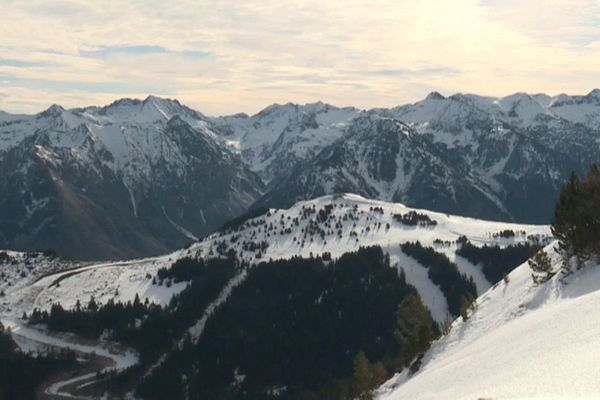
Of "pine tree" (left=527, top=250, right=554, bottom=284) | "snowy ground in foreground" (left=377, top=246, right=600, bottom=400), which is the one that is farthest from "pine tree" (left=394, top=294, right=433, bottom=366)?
"pine tree" (left=527, top=250, right=554, bottom=284)

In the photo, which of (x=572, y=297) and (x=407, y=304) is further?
(x=407, y=304)

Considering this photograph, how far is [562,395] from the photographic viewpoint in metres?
36.4

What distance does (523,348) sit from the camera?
5466 centimetres

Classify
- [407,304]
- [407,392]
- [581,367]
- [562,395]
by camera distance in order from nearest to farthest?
[562,395], [581,367], [407,392], [407,304]

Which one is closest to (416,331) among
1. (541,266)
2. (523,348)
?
(541,266)

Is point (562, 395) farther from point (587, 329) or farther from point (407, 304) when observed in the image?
point (407, 304)

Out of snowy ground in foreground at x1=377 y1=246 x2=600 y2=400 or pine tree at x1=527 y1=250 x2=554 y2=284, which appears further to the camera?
pine tree at x1=527 y1=250 x2=554 y2=284

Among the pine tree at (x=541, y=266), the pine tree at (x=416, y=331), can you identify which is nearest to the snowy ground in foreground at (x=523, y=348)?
the pine tree at (x=541, y=266)

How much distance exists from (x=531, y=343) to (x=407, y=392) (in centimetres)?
1455

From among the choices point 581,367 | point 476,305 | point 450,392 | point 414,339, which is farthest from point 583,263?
point 581,367

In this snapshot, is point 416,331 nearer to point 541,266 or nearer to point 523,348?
point 541,266

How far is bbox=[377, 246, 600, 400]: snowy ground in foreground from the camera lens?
40.3m

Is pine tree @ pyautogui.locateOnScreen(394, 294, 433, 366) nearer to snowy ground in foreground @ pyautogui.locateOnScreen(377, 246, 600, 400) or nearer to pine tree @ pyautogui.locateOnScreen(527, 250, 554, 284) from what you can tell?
snowy ground in foreground @ pyautogui.locateOnScreen(377, 246, 600, 400)

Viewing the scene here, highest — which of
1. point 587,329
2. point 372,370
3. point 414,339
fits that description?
point 587,329
